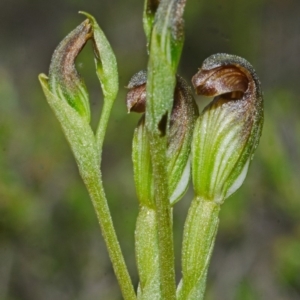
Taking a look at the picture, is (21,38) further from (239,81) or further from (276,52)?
(239,81)

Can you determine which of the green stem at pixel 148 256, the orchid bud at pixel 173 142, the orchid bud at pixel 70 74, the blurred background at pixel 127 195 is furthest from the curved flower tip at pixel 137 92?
the blurred background at pixel 127 195

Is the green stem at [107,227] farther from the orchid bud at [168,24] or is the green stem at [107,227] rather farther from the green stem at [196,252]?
the orchid bud at [168,24]

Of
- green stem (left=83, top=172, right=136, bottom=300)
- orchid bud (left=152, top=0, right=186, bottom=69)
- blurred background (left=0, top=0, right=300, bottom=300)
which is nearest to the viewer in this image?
orchid bud (left=152, top=0, right=186, bottom=69)

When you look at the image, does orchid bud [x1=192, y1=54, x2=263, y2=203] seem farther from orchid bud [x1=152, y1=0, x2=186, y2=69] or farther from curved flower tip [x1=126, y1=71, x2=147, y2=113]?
orchid bud [x1=152, y1=0, x2=186, y2=69]

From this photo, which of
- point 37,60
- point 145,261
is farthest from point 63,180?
point 145,261

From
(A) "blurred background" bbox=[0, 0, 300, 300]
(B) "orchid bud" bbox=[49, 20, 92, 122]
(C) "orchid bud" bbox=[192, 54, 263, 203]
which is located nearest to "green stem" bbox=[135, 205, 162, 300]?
(C) "orchid bud" bbox=[192, 54, 263, 203]

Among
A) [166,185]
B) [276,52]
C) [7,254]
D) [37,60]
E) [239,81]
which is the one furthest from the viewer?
[37,60]
